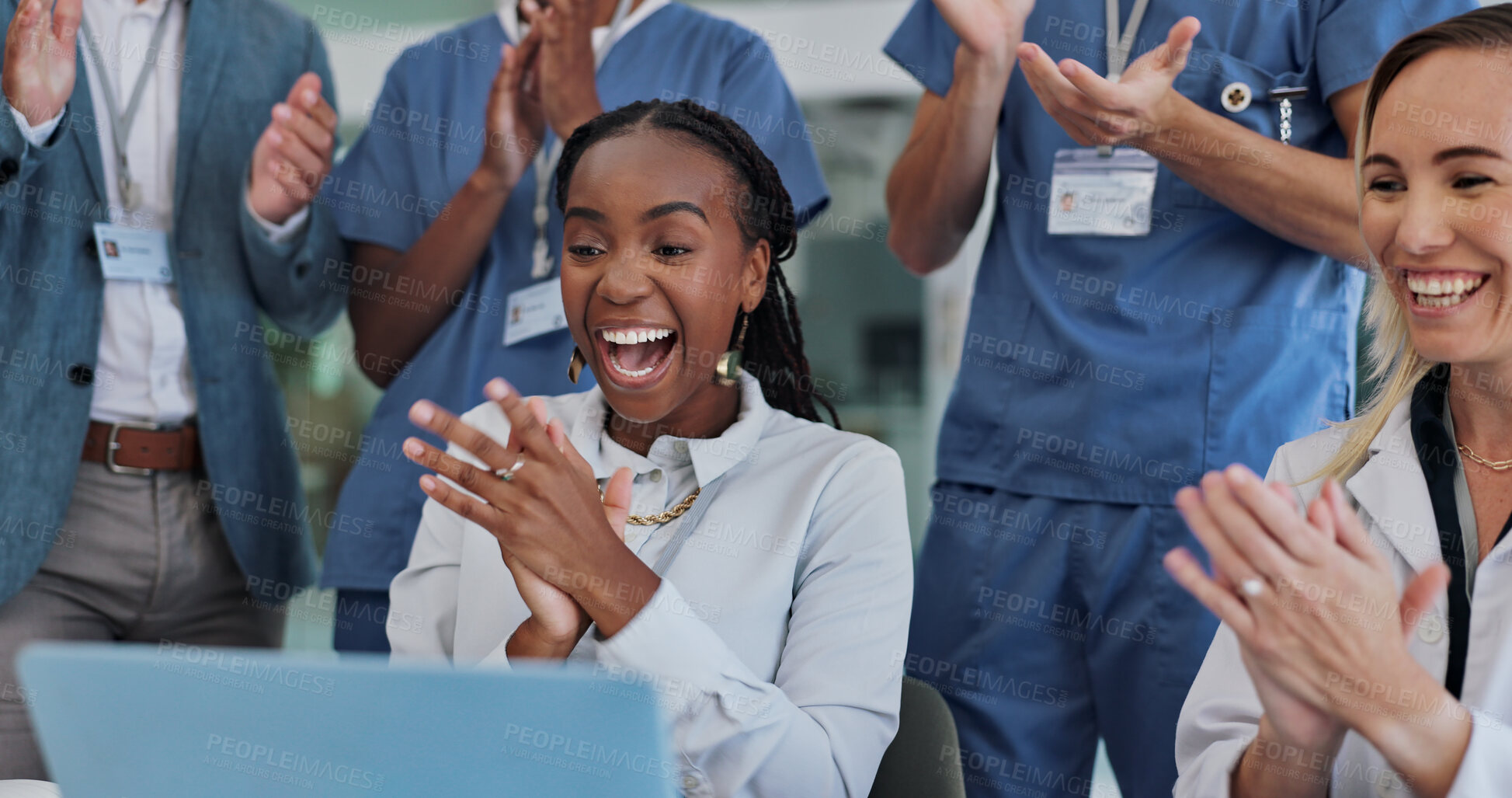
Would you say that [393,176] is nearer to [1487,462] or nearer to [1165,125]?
[1165,125]

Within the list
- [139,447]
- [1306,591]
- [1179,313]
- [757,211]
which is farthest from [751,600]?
[139,447]

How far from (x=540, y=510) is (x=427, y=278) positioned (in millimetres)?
954

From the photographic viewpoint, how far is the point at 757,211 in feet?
5.38

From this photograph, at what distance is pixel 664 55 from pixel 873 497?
96 cm

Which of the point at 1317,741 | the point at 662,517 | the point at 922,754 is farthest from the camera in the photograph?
the point at 662,517

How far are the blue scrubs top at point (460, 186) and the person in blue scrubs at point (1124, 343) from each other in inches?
14.5

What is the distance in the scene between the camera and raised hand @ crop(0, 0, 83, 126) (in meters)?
1.73

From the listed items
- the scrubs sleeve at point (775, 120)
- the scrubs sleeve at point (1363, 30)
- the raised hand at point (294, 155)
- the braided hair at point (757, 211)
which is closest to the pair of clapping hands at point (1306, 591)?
the braided hair at point (757, 211)

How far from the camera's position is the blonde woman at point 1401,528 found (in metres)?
0.95

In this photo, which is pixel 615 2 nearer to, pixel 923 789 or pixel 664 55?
pixel 664 55

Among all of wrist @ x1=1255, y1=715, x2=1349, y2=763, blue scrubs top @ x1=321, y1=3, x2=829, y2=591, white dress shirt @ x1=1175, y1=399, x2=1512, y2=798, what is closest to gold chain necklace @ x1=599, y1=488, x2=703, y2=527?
blue scrubs top @ x1=321, y1=3, x2=829, y2=591

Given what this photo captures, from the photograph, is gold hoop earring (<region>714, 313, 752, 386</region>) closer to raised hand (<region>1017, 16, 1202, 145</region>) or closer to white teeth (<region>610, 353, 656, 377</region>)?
white teeth (<region>610, 353, 656, 377</region>)

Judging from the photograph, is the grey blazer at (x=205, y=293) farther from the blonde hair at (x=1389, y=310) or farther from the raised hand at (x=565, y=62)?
the blonde hair at (x=1389, y=310)

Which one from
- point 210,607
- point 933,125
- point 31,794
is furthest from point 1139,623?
point 210,607
